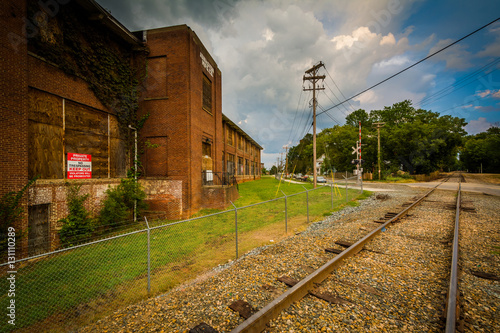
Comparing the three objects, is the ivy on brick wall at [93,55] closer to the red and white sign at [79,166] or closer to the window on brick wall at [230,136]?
the red and white sign at [79,166]

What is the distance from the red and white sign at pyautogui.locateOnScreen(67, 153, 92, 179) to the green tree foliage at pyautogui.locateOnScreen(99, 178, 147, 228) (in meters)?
1.23

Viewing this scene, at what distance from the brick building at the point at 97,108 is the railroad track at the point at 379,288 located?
8620mm

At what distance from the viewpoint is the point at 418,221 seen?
348 inches

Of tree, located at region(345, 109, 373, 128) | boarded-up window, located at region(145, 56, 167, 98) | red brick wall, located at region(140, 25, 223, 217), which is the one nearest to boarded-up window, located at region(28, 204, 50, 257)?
red brick wall, located at region(140, 25, 223, 217)

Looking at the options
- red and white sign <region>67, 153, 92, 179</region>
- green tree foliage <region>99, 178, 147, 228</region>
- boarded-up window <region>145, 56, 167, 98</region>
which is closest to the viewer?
red and white sign <region>67, 153, 92, 179</region>

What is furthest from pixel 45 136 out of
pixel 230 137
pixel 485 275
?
pixel 230 137

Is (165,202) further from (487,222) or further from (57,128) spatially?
(487,222)

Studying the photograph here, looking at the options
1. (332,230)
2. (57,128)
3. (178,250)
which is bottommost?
(178,250)

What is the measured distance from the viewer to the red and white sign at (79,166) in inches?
350

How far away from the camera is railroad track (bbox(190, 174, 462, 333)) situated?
10.0 feet

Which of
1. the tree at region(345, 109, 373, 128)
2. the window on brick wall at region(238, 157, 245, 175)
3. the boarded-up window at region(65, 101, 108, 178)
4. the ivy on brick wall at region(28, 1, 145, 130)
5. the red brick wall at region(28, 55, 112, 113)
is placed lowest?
the window on brick wall at region(238, 157, 245, 175)

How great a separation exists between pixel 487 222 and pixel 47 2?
20366mm

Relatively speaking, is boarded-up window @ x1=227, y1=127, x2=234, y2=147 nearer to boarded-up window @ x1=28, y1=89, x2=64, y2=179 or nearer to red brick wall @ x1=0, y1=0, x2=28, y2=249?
boarded-up window @ x1=28, y1=89, x2=64, y2=179

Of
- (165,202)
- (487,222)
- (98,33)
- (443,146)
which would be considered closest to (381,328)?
(487,222)
